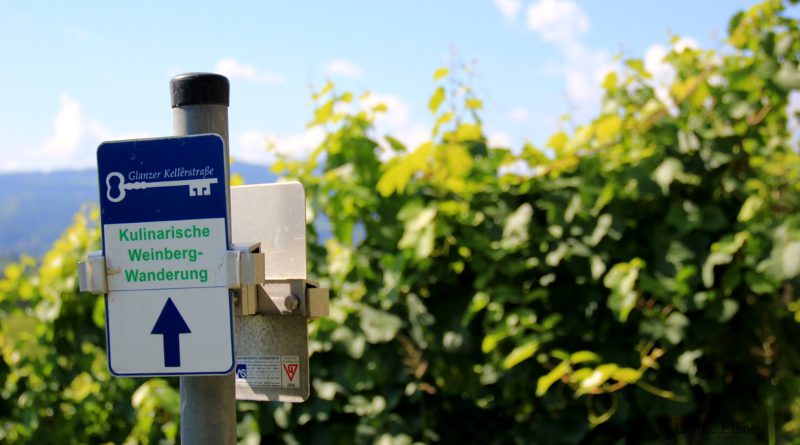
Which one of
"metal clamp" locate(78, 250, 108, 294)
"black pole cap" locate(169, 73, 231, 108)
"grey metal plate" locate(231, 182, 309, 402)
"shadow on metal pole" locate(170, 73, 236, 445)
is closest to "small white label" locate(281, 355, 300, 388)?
"grey metal plate" locate(231, 182, 309, 402)

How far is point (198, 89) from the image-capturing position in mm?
1318

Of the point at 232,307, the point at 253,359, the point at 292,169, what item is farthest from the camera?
the point at 292,169

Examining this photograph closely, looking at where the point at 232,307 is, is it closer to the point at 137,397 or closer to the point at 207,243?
the point at 207,243

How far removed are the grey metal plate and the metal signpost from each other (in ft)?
0.23

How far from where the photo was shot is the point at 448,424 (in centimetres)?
258

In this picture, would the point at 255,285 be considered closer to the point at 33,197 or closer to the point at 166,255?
the point at 166,255

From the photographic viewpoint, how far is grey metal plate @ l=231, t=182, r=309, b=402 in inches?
55.7

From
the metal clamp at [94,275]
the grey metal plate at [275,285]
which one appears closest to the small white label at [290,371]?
the grey metal plate at [275,285]

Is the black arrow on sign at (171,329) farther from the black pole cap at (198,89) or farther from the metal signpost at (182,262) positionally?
the black pole cap at (198,89)

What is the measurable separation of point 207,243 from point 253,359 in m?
0.28

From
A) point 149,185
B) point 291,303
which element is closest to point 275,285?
point 291,303

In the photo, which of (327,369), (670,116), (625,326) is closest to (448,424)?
(327,369)

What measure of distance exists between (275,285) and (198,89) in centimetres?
34

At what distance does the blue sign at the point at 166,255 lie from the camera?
1.25 meters
